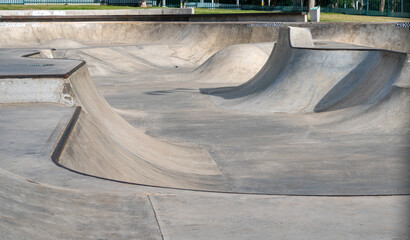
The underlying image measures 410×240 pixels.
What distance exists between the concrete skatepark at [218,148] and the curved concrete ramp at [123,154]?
3 centimetres

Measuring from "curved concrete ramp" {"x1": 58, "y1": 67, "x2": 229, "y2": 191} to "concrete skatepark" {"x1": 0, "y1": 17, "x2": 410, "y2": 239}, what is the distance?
32mm

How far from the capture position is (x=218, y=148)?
930 cm

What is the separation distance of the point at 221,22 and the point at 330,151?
21.0m

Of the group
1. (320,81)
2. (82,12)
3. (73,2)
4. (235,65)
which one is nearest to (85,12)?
(82,12)

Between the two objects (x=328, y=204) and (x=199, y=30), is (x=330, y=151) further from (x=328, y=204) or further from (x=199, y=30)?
(x=199, y=30)

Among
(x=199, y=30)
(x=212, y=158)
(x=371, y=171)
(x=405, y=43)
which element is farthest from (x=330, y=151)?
(x=199, y=30)

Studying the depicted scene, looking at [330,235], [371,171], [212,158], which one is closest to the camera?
[330,235]

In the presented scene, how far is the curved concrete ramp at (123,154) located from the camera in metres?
5.61

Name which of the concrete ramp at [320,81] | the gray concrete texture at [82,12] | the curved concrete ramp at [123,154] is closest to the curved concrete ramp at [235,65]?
the concrete ramp at [320,81]

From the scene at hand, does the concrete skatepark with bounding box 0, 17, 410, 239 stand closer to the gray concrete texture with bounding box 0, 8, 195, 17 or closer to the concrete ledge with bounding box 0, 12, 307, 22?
the concrete ledge with bounding box 0, 12, 307, 22

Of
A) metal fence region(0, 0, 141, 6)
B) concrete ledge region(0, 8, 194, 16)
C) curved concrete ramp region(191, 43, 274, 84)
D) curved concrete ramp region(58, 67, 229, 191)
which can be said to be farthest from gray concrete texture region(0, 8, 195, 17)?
curved concrete ramp region(58, 67, 229, 191)

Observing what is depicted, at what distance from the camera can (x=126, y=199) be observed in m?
3.95

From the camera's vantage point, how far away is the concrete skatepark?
3570mm

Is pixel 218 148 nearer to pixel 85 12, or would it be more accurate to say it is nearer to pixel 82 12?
pixel 82 12
